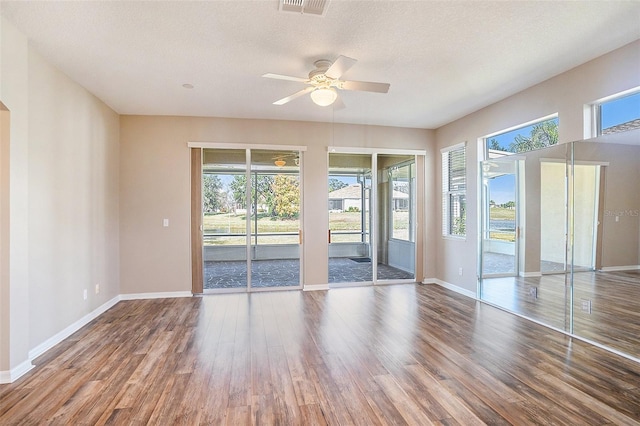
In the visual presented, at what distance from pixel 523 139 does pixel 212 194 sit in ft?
15.4

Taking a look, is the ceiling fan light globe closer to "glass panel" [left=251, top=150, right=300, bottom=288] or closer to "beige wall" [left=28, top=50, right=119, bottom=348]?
"glass panel" [left=251, top=150, right=300, bottom=288]

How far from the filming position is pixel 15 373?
2592 millimetres

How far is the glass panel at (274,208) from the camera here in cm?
543

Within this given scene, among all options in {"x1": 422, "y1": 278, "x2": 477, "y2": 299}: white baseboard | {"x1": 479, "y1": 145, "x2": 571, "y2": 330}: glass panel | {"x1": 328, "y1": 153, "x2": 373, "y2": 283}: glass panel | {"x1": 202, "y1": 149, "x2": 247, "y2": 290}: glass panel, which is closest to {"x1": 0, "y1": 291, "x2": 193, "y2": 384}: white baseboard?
{"x1": 202, "y1": 149, "x2": 247, "y2": 290}: glass panel

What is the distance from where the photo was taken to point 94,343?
3.29 meters

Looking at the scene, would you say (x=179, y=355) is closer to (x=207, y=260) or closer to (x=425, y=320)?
(x=207, y=260)

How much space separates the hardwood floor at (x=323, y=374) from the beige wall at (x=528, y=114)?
1416mm

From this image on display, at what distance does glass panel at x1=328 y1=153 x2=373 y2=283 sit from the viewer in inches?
224

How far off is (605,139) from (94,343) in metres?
5.59

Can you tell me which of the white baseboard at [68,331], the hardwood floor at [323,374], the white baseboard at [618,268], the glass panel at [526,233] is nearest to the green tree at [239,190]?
the hardwood floor at [323,374]

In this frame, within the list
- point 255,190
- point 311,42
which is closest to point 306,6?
point 311,42

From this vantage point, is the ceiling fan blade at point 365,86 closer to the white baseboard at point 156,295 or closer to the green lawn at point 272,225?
the green lawn at point 272,225

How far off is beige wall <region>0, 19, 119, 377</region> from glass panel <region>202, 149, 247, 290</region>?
1.32 meters

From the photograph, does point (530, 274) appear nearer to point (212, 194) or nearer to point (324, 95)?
point (324, 95)
